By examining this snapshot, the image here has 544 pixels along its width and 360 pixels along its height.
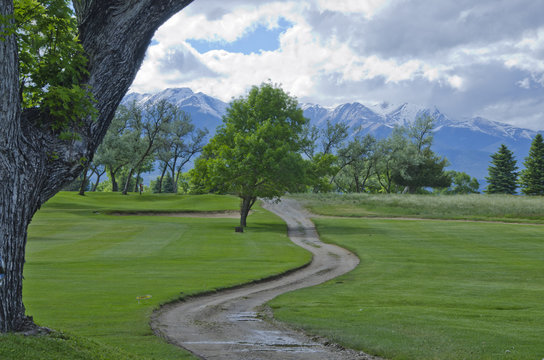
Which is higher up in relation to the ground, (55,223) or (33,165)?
(33,165)

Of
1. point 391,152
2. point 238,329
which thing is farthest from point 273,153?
point 391,152

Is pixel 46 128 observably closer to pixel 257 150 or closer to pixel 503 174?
pixel 257 150

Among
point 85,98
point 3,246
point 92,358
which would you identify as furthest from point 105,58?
point 92,358

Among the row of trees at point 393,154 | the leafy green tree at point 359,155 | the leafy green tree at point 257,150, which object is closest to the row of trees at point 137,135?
the row of trees at point 393,154

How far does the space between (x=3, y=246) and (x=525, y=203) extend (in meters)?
54.7

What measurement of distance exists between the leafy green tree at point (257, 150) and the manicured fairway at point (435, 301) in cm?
1034

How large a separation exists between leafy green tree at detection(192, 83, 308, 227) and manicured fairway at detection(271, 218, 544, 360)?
10.3 m

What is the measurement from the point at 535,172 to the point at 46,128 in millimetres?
84789

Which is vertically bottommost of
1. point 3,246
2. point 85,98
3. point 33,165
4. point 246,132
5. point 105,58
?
point 3,246

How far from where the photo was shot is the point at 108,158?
222ft

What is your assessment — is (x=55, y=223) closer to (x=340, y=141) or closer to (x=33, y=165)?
(x=33, y=165)

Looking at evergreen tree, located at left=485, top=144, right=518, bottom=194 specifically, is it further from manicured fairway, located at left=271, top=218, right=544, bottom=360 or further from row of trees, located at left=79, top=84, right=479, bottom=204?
manicured fairway, located at left=271, top=218, right=544, bottom=360

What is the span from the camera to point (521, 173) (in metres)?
78.4

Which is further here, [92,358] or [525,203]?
[525,203]
